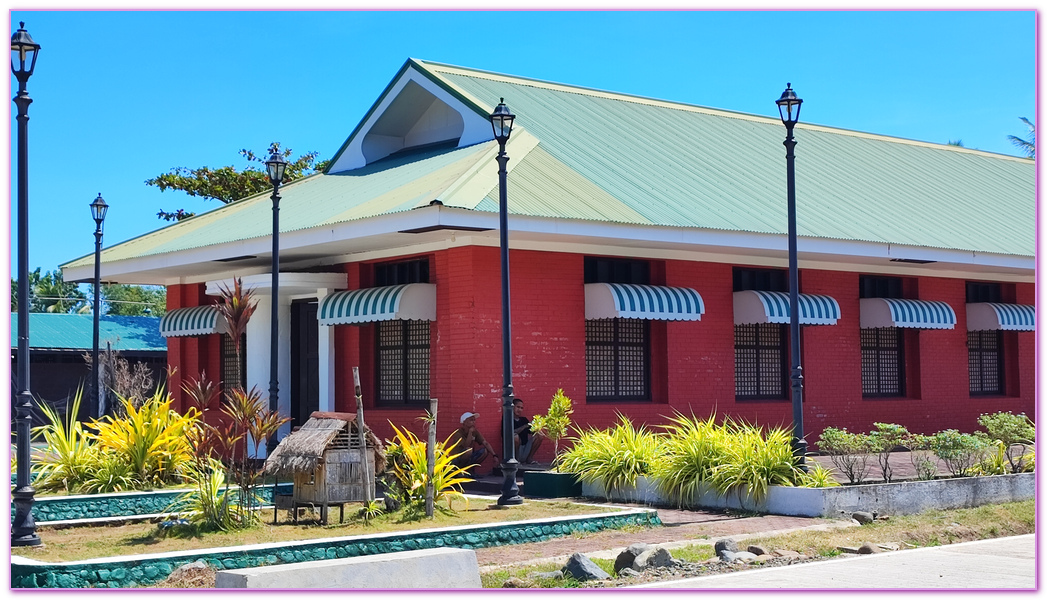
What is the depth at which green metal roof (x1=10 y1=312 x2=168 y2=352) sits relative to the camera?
3750 centimetres

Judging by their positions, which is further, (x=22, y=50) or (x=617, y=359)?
(x=617, y=359)

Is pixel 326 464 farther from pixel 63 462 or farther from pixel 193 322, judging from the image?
pixel 193 322

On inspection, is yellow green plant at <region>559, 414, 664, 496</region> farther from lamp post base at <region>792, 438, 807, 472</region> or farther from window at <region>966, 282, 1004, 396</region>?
window at <region>966, 282, 1004, 396</region>

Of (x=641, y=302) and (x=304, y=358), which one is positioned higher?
(x=641, y=302)

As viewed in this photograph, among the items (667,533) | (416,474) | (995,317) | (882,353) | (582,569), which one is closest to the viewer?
(582,569)

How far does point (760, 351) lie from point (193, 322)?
10.3m

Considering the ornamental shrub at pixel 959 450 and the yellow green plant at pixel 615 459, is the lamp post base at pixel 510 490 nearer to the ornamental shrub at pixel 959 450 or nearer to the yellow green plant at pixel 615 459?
the yellow green plant at pixel 615 459

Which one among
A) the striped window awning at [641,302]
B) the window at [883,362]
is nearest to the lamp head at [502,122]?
the striped window awning at [641,302]

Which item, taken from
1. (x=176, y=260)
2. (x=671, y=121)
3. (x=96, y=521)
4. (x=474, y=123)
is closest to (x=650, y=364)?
(x=474, y=123)

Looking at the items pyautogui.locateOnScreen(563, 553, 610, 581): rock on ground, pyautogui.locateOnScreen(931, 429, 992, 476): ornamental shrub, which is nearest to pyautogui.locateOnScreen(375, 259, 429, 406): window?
pyautogui.locateOnScreen(931, 429, 992, 476): ornamental shrub

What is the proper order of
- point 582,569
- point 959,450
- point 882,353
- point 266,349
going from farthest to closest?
point 882,353 < point 266,349 < point 959,450 < point 582,569

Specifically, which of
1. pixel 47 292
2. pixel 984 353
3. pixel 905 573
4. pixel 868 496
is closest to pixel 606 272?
pixel 868 496

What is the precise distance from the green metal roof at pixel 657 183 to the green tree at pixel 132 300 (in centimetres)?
4540

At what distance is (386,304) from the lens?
1906cm
